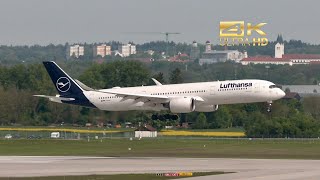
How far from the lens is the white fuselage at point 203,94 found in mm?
127812

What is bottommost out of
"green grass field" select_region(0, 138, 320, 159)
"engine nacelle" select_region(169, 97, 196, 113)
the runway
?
the runway

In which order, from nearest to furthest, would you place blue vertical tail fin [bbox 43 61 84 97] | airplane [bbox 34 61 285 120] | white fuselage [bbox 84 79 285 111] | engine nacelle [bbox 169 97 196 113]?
white fuselage [bbox 84 79 285 111], airplane [bbox 34 61 285 120], engine nacelle [bbox 169 97 196 113], blue vertical tail fin [bbox 43 61 84 97]

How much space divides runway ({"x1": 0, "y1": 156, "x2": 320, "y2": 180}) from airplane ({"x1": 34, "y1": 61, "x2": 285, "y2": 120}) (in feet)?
26.6

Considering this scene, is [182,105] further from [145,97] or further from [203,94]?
[145,97]

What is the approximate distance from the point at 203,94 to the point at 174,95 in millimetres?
4155

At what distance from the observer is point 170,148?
477 feet

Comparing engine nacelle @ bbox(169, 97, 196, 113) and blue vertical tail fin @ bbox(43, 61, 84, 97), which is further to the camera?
blue vertical tail fin @ bbox(43, 61, 84, 97)

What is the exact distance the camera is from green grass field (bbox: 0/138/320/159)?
437 feet

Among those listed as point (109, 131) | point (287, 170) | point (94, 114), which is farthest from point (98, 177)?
point (109, 131)

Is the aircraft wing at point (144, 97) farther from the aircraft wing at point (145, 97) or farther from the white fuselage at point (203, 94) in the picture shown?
the white fuselage at point (203, 94)

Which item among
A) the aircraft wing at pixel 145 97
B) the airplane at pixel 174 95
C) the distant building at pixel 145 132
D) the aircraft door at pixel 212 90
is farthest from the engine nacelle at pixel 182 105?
the distant building at pixel 145 132

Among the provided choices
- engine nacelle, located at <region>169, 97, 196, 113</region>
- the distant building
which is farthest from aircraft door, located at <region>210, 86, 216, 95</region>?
the distant building

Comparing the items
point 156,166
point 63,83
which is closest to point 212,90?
point 156,166

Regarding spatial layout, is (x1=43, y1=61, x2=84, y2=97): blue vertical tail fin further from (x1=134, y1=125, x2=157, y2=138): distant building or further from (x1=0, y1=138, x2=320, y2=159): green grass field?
(x1=134, y1=125, x2=157, y2=138): distant building
